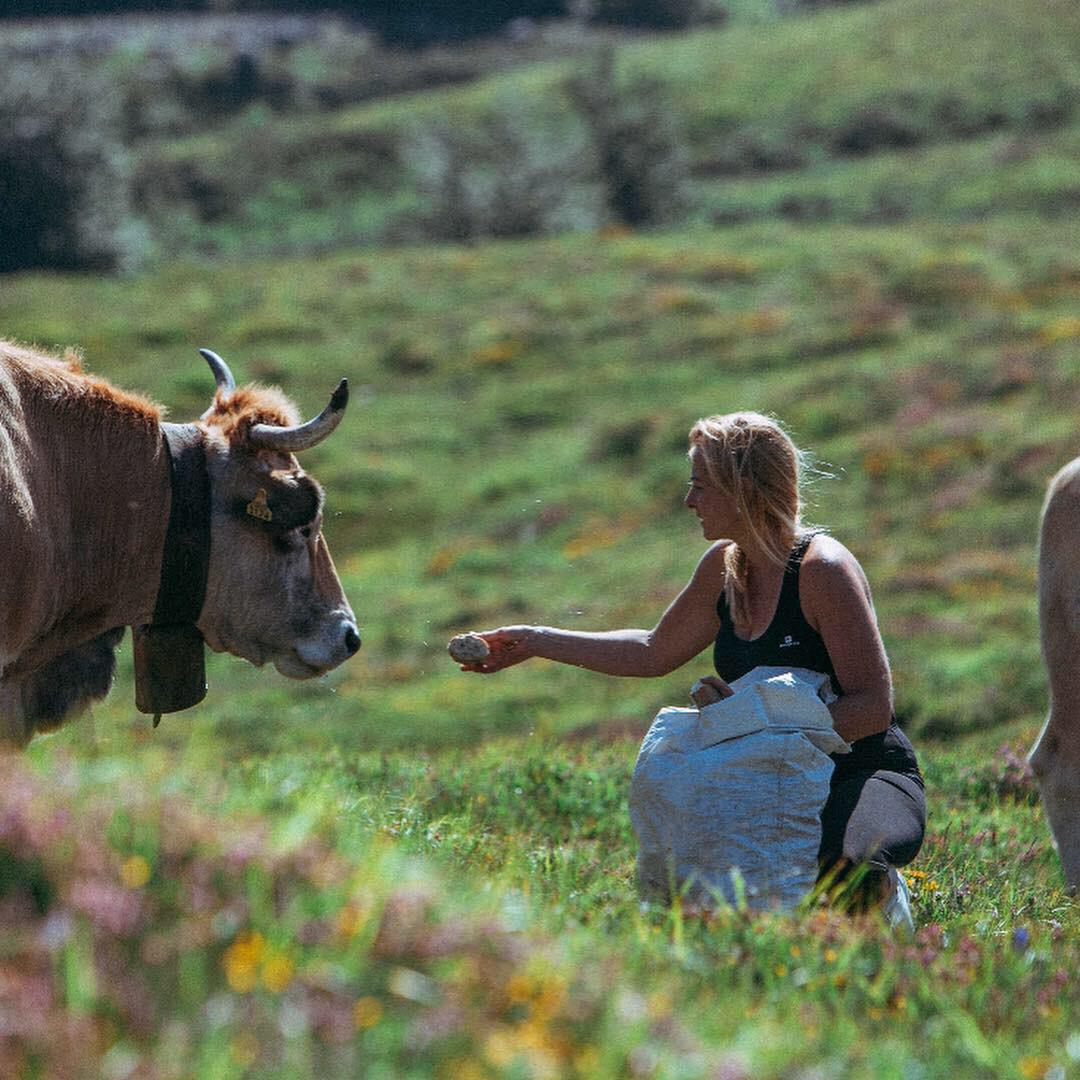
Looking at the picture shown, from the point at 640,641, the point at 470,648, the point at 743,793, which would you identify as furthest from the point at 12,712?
the point at 743,793

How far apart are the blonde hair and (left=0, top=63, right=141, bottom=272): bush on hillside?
61829 millimetres

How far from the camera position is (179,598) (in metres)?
7.70

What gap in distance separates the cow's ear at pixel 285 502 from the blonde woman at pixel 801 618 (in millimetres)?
1854

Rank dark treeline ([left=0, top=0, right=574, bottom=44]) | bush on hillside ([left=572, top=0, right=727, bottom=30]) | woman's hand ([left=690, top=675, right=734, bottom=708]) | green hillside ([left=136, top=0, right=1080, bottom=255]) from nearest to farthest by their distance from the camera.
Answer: woman's hand ([left=690, top=675, right=734, bottom=708]) < green hillside ([left=136, top=0, right=1080, bottom=255]) < dark treeline ([left=0, top=0, right=574, bottom=44]) < bush on hillside ([left=572, top=0, right=727, bottom=30])

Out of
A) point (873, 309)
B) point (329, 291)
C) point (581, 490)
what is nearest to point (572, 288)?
point (329, 291)

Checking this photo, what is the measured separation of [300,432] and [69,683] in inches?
62.0

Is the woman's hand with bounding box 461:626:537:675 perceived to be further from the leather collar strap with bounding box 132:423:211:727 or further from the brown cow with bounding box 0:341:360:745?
the leather collar strap with bounding box 132:423:211:727

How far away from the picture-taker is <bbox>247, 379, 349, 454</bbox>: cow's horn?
24.9ft

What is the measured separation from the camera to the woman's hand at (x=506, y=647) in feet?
24.1

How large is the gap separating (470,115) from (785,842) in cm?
9624

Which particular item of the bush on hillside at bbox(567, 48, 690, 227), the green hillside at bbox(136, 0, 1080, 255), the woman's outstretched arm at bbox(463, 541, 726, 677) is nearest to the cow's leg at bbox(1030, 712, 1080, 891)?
the woman's outstretched arm at bbox(463, 541, 726, 677)

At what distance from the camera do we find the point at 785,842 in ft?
20.6

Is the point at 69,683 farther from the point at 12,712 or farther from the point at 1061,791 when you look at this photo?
the point at 1061,791

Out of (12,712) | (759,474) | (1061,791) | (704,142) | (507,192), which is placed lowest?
(704,142)
